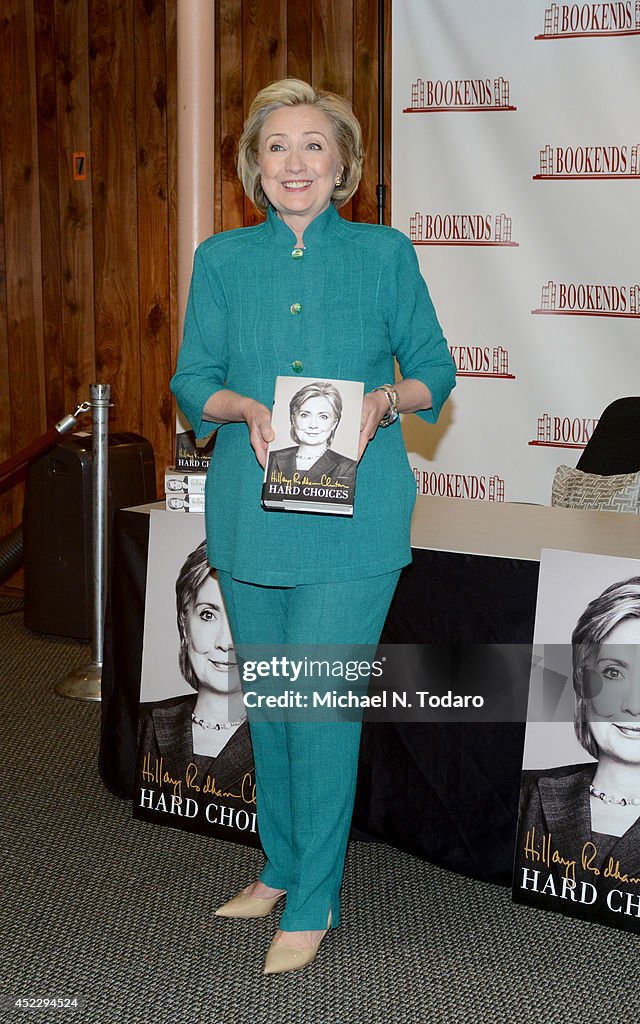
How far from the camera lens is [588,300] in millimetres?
3816

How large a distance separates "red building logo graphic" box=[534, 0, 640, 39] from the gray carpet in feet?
8.71

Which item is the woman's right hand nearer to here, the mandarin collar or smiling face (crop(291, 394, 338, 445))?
smiling face (crop(291, 394, 338, 445))

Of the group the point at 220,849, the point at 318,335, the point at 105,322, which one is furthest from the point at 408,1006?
the point at 105,322

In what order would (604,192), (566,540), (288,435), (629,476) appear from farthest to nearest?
(604,192) < (629,476) < (566,540) < (288,435)

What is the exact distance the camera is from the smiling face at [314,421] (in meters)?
1.82

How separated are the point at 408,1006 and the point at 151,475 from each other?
2.83 meters

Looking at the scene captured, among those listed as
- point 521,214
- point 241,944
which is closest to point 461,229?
point 521,214

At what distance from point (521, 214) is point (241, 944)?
2.66 m

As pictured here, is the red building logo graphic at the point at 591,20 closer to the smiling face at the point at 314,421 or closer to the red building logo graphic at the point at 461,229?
the red building logo graphic at the point at 461,229

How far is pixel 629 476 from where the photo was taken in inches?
125

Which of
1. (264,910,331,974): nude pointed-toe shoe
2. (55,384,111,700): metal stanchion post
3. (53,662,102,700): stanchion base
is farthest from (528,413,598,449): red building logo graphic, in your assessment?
(264,910,331,974): nude pointed-toe shoe

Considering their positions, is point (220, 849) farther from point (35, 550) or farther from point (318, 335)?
point (35, 550)

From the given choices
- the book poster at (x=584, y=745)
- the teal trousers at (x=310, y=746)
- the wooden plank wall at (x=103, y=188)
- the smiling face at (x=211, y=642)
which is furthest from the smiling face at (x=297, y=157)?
the wooden plank wall at (x=103, y=188)

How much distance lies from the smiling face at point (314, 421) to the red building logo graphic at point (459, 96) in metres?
2.44
